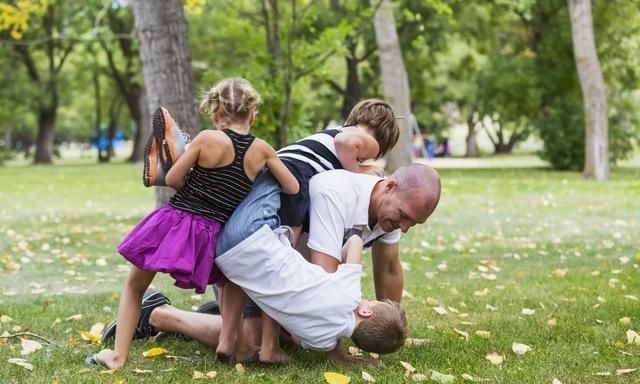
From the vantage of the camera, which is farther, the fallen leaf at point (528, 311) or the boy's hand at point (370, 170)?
the fallen leaf at point (528, 311)

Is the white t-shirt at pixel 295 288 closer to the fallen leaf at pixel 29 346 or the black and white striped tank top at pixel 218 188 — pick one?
the black and white striped tank top at pixel 218 188

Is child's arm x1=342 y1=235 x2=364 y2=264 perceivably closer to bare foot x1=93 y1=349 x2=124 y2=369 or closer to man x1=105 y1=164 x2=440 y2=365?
man x1=105 y1=164 x2=440 y2=365

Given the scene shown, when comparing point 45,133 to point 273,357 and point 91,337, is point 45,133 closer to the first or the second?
point 91,337

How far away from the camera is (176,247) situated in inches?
150

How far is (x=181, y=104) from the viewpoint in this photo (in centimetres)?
889

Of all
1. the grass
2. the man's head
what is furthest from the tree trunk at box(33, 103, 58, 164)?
the man's head

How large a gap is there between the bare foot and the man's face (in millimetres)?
1479

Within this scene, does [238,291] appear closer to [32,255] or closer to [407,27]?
[32,255]

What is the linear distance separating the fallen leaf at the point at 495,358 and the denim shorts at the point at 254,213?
1274 mm

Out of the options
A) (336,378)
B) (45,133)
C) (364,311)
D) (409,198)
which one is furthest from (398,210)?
(45,133)

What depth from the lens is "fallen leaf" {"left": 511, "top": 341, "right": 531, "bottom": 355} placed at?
4.25 metres

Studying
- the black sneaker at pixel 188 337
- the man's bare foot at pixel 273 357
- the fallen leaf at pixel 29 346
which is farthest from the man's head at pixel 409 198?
the fallen leaf at pixel 29 346

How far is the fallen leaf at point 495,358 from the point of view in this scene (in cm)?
404

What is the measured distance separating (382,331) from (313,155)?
3.72 feet
